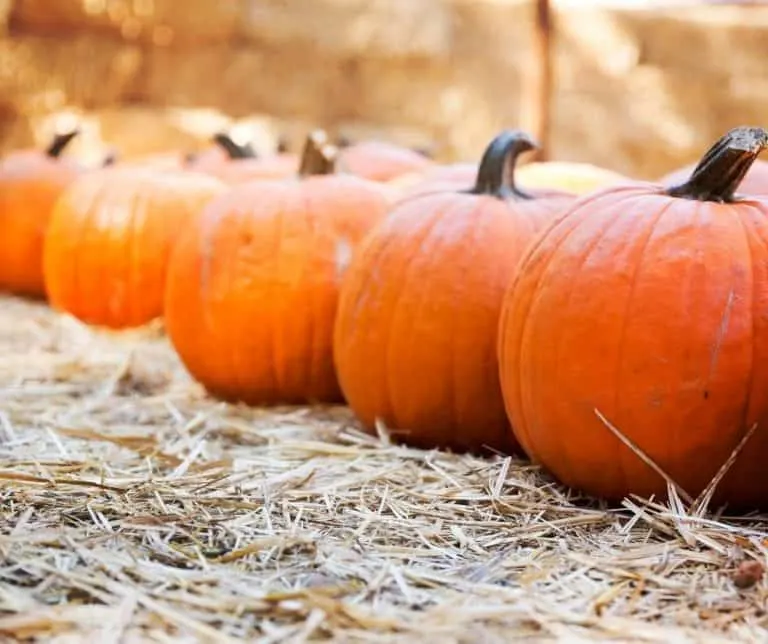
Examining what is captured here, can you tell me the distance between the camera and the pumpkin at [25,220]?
4.95 m

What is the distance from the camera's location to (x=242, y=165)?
4531 mm

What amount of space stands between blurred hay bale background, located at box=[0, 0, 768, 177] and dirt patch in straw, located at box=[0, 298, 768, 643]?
4.68m

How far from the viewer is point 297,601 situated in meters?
1.54

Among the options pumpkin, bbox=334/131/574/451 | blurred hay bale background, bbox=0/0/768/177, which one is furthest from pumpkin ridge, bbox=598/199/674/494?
blurred hay bale background, bbox=0/0/768/177

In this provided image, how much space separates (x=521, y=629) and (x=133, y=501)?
80 centimetres

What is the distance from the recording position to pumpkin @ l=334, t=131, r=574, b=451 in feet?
8.23

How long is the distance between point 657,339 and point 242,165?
2.78 meters

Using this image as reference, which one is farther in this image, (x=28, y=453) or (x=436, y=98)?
(x=436, y=98)

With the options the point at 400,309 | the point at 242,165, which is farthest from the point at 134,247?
the point at 400,309

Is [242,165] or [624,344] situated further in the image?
[242,165]

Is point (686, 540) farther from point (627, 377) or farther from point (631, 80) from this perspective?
point (631, 80)

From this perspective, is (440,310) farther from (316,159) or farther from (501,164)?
(316,159)

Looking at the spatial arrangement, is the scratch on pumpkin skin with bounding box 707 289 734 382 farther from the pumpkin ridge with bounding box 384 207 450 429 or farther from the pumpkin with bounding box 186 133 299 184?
the pumpkin with bounding box 186 133 299 184

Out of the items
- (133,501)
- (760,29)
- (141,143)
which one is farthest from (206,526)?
(760,29)
